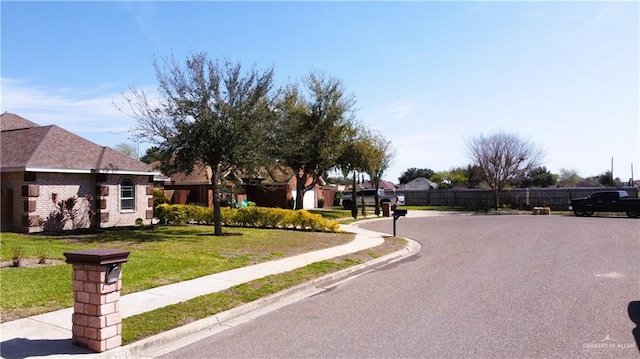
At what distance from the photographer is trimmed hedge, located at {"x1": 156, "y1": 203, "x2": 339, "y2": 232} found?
2233 centimetres

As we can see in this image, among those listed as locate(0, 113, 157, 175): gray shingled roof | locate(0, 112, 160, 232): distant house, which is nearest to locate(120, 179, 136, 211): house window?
locate(0, 112, 160, 232): distant house

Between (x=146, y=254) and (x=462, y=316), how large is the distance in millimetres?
9049

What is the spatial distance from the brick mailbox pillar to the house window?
1687 centimetres

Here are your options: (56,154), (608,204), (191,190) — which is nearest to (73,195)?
(56,154)

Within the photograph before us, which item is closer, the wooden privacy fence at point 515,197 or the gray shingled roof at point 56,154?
the gray shingled roof at point 56,154

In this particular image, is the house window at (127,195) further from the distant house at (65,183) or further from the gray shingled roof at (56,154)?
the gray shingled roof at (56,154)

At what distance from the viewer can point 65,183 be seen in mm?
19656

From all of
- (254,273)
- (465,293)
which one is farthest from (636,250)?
(254,273)

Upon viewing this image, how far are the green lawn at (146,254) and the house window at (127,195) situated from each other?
91.3 inches

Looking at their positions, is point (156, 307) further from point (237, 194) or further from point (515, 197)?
point (515, 197)

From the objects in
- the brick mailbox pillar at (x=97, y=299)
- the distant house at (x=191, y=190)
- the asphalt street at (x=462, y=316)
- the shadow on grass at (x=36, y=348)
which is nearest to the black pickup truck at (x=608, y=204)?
the asphalt street at (x=462, y=316)

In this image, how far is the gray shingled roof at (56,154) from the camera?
1869 cm

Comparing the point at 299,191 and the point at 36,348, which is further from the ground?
the point at 299,191

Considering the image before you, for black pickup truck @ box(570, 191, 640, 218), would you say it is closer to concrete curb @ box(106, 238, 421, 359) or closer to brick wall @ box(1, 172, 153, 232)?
concrete curb @ box(106, 238, 421, 359)
